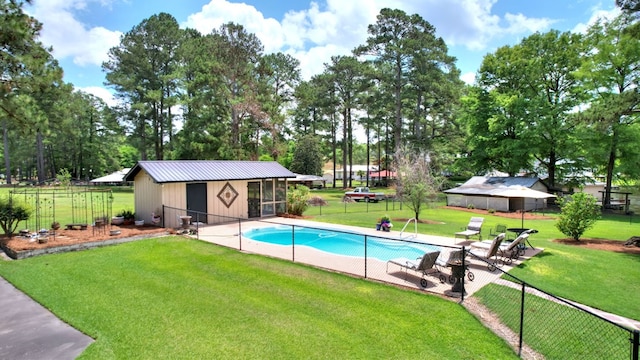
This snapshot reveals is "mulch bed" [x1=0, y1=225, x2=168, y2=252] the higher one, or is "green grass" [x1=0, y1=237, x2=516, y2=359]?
"mulch bed" [x1=0, y1=225, x2=168, y2=252]

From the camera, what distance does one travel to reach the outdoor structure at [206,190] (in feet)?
50.8

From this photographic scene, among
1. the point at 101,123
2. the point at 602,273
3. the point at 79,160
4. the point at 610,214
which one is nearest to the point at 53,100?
the point at 101,123

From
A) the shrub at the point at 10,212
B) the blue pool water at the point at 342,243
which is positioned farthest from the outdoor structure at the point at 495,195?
the shrub at the point at 10,212

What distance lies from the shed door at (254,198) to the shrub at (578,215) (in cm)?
1417

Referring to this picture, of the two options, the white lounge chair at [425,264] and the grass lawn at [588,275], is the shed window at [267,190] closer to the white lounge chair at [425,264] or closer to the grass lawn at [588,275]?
the white lounge chair at [425,264]

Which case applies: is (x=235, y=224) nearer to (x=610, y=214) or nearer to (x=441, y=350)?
(x=441, y=350)

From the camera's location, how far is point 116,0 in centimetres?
1498

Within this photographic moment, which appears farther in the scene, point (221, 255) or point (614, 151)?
point (614, 151)

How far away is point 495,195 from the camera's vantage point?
27.5m

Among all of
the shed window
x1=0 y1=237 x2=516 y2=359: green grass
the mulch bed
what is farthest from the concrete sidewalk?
the shed window

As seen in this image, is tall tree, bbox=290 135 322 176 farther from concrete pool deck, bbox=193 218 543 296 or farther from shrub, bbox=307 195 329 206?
concrete pool deck, bbox=193 218 543 296

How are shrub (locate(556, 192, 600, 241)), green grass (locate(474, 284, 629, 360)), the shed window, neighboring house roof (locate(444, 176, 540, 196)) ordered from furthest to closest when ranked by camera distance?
neighboring house roof (locate(444, 176, 540, 196)) < the shed window < shrub (locate(556, 192, 600, 241)) < green grass (locate(474, 284, 629, 360))

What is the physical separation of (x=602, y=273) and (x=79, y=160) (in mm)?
66879

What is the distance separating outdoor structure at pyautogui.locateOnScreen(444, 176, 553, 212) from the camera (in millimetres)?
27781
